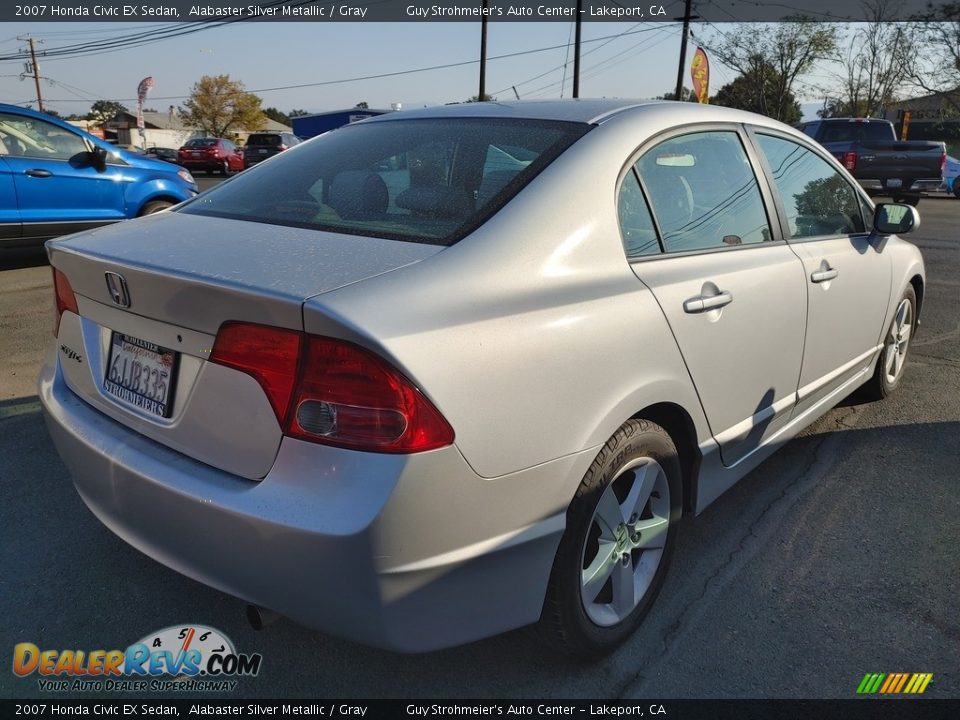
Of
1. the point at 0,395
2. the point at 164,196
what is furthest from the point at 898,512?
the point at 164,196

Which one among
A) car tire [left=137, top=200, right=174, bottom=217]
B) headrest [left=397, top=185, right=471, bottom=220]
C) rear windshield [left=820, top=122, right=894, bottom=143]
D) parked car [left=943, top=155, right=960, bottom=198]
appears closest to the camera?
headrest [left=397, top=185, right=471, bottom=220]

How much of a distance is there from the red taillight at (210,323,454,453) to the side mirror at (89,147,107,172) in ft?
23.3

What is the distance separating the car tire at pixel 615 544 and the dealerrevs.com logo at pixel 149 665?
3.08ft

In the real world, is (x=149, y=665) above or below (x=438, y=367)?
below

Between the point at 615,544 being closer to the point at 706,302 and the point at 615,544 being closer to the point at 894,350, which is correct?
the point at 706,302

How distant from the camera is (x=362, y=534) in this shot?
159 centimetres

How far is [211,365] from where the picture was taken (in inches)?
70.7

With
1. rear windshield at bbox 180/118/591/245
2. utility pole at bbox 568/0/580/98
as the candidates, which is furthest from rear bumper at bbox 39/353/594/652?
utility pole at bbox 568/0/580/98

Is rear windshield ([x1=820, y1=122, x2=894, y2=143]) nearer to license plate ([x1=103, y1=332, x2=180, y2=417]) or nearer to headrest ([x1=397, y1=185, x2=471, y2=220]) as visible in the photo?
headrest ([x1=397, y1=185, x2=471, y2=220])

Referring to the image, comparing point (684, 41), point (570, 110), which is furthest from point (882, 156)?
point (684, 41)

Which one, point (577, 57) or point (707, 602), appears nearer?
point (707, 602)

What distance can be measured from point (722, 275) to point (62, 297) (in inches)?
84.8

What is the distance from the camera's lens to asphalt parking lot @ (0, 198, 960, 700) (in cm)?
219

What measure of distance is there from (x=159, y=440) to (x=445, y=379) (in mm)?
818
